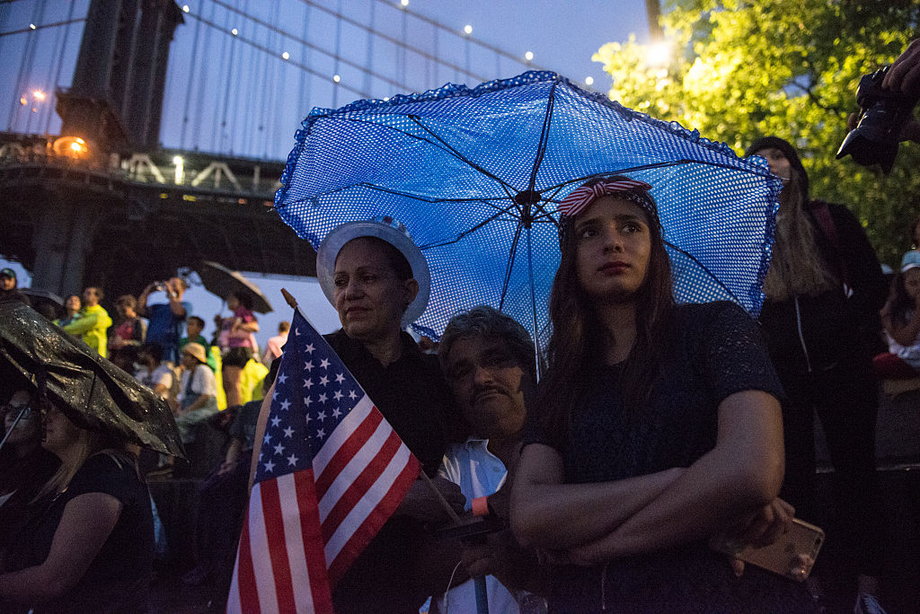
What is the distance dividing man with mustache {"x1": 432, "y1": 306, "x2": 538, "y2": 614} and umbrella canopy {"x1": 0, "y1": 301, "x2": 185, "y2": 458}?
4.11ft

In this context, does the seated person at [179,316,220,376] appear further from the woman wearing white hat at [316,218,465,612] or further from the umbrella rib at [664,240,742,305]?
the umbrella rib at [664,240,742,305]

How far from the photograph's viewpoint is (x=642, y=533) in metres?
1.41

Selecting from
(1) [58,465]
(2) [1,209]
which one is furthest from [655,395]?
(2) [1,209]

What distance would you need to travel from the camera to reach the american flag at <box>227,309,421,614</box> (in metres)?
1.81

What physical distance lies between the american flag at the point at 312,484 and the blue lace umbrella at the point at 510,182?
833mm

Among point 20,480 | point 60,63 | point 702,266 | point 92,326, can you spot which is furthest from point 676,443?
point 60,63

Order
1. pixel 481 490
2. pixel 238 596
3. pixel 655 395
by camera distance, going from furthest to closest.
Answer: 1. pixel 481 490
2. pixel 238 596
3. pixel 655 395

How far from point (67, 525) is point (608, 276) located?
2085 millimetres

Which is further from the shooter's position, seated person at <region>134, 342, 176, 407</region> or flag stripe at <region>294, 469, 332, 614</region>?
seated person at <region>134, 342, 176, 407</region>

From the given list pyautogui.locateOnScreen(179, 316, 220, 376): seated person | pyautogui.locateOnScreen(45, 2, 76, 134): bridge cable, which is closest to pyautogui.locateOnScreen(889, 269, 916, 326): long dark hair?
pyautogui.locateOnScreen(179, 316, 220, 376): seated person

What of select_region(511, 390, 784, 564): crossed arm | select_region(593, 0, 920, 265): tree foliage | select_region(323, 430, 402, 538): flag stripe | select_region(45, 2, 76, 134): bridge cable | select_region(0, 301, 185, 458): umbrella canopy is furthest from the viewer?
select_region(45, 2, 76, 134): bridge cable

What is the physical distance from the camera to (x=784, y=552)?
1418mm

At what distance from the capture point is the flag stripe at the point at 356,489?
6.54ft

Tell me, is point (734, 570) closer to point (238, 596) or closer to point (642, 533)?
point (642, 533)
